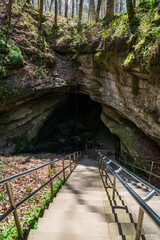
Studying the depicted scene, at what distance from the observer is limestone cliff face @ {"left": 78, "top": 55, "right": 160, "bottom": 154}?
21.0 ft

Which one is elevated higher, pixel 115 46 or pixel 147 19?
pixel 147 19

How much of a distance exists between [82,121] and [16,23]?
470 inches

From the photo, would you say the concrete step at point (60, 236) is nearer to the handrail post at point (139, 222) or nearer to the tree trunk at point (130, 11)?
the handrail post at point (139, 222)

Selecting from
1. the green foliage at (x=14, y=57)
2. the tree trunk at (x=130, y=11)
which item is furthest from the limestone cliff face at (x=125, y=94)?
the green foliage at (x=14, y=57)

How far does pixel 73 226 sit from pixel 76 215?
0.35 meters

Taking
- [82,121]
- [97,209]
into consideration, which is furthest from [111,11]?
[97,209]

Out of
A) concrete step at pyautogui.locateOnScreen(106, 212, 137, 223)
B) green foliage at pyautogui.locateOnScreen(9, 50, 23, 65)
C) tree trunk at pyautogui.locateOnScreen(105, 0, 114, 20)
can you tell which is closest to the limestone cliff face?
tree trunk at pyautogui.locateOnScreen(105, 0, 114, 20)

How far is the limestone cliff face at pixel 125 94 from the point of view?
6.39m

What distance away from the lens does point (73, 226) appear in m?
2.02

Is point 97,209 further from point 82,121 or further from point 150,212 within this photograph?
point 82,121

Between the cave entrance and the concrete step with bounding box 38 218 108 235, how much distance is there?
35.0 ft

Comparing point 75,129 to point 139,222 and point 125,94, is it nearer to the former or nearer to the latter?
point 125,94

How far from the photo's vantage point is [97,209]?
256cm

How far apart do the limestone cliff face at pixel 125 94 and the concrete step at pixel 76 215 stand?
5515mm
